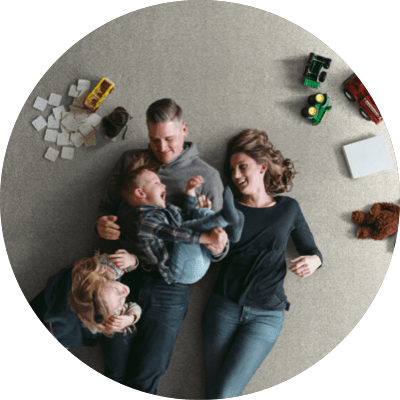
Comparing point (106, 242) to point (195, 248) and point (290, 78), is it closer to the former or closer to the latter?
point (195, 248)

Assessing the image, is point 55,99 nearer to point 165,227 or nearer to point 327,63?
point 165,227

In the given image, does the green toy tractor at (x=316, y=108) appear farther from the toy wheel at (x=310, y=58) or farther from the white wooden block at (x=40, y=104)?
the white wooden block at (x=40, y=104)

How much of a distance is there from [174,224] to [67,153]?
2.96 ft

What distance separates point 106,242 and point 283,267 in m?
1.15

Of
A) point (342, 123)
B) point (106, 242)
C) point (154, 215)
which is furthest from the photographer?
point (342, 123)

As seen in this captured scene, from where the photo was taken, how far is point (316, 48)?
3.00 meters

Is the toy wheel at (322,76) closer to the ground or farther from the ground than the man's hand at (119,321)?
farther from the ground

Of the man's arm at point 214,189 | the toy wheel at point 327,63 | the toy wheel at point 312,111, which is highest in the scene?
the toy wheel at point 327,63

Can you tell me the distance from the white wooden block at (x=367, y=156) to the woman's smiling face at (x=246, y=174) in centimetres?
65

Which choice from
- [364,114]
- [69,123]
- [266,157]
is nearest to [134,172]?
[69,123]

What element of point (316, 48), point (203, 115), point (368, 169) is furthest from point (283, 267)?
point (316, 48)

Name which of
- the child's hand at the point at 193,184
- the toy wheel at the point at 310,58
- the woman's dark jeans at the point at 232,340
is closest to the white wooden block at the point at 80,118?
the child's hand at the point at 193,184

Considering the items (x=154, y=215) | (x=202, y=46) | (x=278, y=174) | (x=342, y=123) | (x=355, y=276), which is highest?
(x=202, y=46)

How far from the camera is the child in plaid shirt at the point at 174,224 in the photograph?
259 cm
